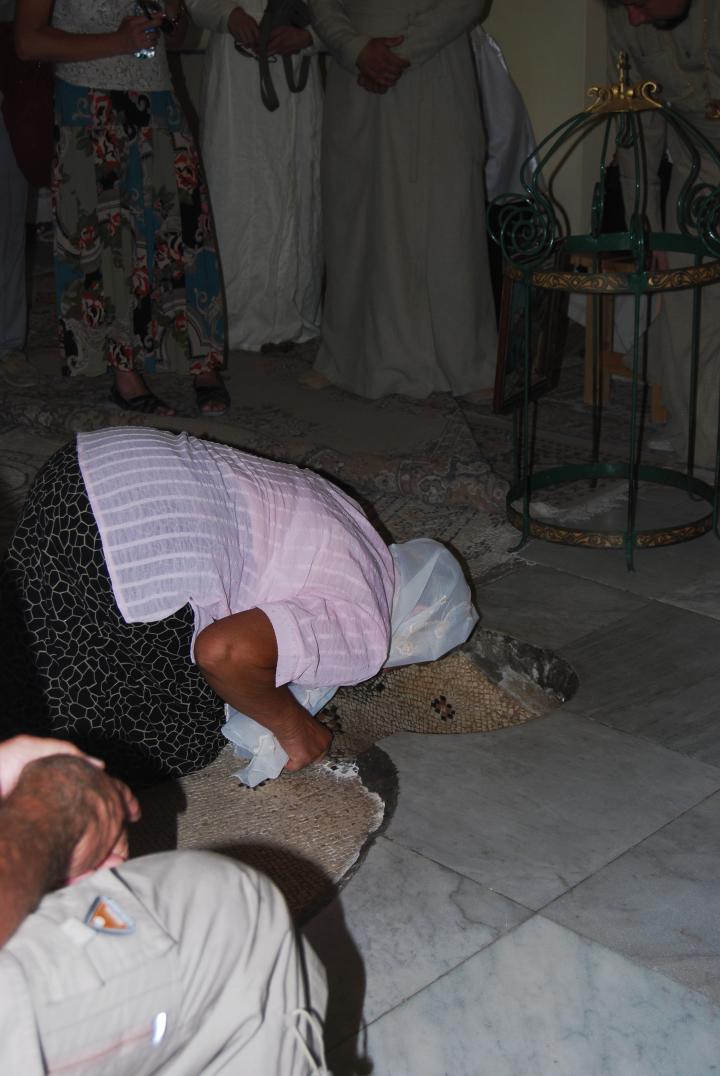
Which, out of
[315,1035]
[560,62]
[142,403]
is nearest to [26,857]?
[315,1035]

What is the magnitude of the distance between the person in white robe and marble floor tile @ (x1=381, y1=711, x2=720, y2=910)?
7.73ft

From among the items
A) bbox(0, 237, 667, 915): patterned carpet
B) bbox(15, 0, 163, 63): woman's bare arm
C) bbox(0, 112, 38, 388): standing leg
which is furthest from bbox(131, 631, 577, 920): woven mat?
bbox(0, 112, 38, 388): standing leg

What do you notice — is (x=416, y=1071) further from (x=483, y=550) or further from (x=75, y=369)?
(x=75, y=369)

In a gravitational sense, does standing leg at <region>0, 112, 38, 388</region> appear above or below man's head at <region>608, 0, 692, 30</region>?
below

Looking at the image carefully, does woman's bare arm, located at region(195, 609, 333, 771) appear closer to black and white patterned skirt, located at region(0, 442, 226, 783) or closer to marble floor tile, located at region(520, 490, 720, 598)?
black and white patterned skirt, located at region(0, 442, 226, 783)

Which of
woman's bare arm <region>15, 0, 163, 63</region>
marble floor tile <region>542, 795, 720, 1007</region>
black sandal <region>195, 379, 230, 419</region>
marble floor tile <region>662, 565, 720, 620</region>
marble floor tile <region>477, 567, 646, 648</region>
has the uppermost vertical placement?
woman's bare arm <region>15, 0, 163, 63</region>

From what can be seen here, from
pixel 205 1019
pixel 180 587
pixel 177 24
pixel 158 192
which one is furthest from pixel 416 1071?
pixel 177 24

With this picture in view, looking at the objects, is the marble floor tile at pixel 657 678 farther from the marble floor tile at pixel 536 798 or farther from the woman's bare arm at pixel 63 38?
the woman's bare arm at pixel 63 38

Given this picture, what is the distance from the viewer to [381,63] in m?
4.29

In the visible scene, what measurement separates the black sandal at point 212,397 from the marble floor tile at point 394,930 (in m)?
2.54

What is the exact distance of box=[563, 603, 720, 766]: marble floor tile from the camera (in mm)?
2512

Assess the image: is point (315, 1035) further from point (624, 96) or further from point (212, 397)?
point (212, 397)

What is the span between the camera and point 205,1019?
123cm

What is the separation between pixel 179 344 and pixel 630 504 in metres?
1.86
